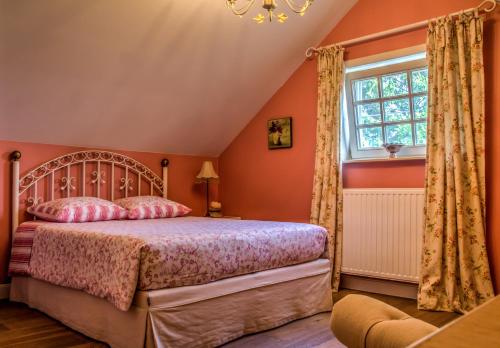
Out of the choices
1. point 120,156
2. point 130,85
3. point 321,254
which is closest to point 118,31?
point 130,85

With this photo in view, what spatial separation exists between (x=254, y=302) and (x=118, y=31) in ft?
7.04

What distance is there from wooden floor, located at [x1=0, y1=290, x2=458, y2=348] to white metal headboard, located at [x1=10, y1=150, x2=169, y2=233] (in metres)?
0.83

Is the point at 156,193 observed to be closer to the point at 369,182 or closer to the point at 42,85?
the point at 42,85

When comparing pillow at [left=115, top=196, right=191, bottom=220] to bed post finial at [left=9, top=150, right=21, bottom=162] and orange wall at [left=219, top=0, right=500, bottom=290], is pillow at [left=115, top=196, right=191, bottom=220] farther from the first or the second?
orange wall at [left=219, top=0, right=500, bottom=290]

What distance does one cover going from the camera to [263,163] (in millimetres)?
4699

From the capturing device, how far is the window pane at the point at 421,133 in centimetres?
371

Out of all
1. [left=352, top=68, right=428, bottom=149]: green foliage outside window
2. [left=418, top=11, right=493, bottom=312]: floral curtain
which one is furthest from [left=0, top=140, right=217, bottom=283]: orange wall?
[left=418, top=11, right=493, bottom=312]: floral curtain

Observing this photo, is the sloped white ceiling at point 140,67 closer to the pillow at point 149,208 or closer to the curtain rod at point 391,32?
the curtain rod at point 391,32

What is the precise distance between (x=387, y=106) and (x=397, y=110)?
11cm

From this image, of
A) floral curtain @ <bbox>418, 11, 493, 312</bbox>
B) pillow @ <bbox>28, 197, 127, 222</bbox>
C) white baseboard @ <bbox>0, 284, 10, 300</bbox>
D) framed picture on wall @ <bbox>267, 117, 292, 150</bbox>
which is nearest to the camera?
floral curtain @ <bbox>418, 11, 493, 312</bbox>

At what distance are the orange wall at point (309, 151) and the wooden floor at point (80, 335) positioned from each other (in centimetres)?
116

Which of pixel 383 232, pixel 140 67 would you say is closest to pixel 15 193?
pixel 140 67

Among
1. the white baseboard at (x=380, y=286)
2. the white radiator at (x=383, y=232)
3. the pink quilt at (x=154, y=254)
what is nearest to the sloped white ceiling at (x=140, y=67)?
Answer: the pink quilt at (x=154, y=254)

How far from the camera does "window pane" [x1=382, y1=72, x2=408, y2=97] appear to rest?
3.80 metres
